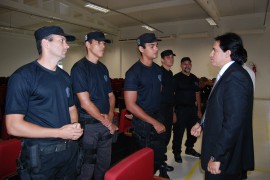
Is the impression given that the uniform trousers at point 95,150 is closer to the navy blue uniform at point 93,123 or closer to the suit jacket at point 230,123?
the navy blue uniform at point 93,123

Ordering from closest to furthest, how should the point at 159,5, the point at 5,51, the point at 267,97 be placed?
the point at 159,5, the point at 267,97, the point at 5,51

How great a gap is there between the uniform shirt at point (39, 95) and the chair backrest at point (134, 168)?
610mm

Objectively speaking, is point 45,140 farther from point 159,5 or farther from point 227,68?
point 159,5

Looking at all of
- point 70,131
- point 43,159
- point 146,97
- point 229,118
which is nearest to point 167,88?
point 146,97

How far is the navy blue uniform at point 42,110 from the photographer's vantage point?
4.55ft

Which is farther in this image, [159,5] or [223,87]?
[159,5]

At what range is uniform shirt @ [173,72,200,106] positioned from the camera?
3.56 m

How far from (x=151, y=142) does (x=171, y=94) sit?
1.19 m

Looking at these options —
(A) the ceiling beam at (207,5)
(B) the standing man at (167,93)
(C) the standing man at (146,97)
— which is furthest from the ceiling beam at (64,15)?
(C) the standing man at (146,97)

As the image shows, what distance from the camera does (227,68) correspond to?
1607 millimetres

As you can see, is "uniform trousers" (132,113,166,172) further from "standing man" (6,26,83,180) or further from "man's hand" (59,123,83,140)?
"man's hand" (59,123,83,140)

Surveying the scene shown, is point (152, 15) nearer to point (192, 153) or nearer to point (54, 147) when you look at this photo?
point (192, 153)

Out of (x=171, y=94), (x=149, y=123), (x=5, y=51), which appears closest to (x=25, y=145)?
(x=149, y=123)

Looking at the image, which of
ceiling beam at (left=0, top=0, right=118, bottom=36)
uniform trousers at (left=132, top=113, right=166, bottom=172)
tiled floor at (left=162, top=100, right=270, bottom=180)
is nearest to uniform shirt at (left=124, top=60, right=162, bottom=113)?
uniform trousers at (left=132, top=113, right=166, bottom=172)
